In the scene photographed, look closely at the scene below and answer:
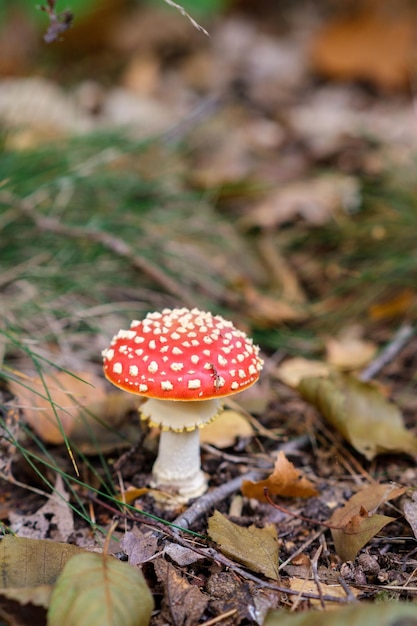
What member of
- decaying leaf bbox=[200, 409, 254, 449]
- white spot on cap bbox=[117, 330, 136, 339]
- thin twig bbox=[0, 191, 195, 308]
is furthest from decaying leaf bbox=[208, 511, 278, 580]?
thin twig bbox=[0, 191, 195, 308]

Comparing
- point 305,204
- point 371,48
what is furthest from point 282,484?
point 371,48

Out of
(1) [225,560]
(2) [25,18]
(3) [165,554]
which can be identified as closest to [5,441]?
(3) [165,554]

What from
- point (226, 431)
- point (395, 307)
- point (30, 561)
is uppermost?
point (30, 561)

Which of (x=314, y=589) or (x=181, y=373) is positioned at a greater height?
(x=181, y=373)

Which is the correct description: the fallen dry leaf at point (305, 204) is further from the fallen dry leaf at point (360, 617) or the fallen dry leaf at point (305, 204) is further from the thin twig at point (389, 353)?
the fallen dry leaf at point (360, 617)

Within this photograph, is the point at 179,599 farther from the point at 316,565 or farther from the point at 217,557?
the point at 316,565

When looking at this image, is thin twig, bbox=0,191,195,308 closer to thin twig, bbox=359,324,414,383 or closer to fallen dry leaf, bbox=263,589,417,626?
thin twig, bbox=359,324,414,383
